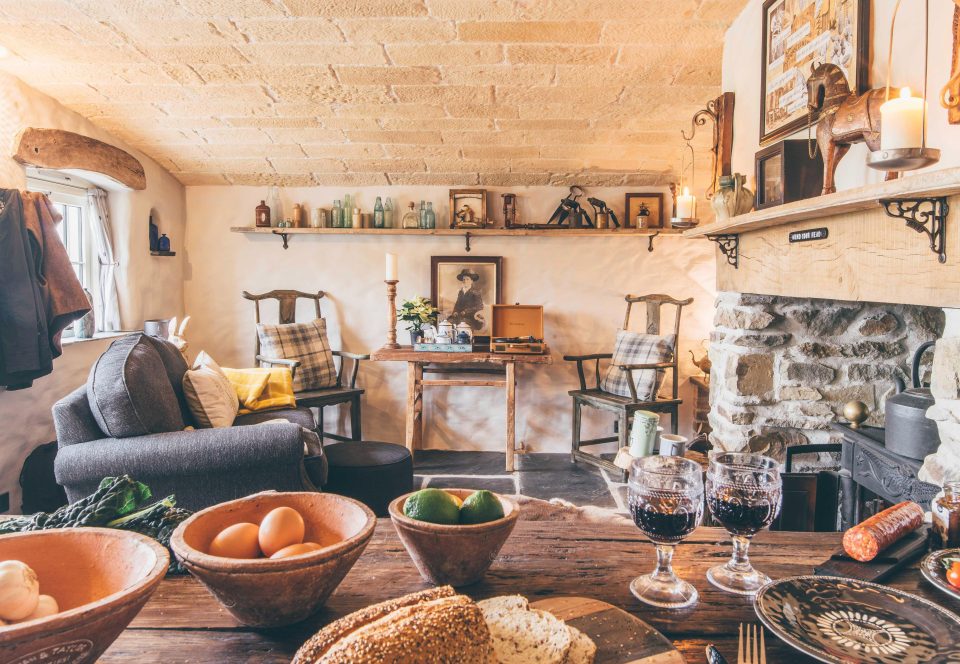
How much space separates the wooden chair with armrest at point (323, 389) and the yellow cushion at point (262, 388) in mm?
248

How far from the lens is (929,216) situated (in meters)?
1.47

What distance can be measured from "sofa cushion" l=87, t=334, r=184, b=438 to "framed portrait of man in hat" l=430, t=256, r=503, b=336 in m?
2.62

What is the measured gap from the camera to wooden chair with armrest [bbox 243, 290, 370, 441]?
13.5ft

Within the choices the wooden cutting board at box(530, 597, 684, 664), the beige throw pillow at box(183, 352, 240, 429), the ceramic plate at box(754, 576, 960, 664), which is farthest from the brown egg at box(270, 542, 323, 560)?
the beige throw pillow at box(183, 352, 240, 429)

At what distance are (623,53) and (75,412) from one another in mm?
2824

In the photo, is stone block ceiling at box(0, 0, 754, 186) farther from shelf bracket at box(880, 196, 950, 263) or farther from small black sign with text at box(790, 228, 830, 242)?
Answer: shelf bracket at box(880, 196, 950, 263)

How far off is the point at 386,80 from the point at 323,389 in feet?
7.03

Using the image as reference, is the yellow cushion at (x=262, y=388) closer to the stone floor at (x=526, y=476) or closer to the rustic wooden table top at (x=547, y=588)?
the stone floor at (x=526, y=476)

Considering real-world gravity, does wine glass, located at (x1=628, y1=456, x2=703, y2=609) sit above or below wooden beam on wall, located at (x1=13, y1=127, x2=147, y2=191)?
below

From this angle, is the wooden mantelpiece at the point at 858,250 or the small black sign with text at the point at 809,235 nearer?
the wooden mantelpiece at the point at 858,250

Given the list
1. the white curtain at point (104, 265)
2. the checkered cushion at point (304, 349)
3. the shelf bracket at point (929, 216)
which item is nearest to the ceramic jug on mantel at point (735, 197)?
the shelf bracket at point (929, 216)

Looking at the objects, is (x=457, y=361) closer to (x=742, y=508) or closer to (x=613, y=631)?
(x=742, y=508)

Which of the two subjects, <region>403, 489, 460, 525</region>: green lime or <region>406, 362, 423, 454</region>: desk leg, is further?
<region>406, 362, 423, 454</region>: desk leg

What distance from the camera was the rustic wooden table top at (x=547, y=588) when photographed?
72 centimetres
